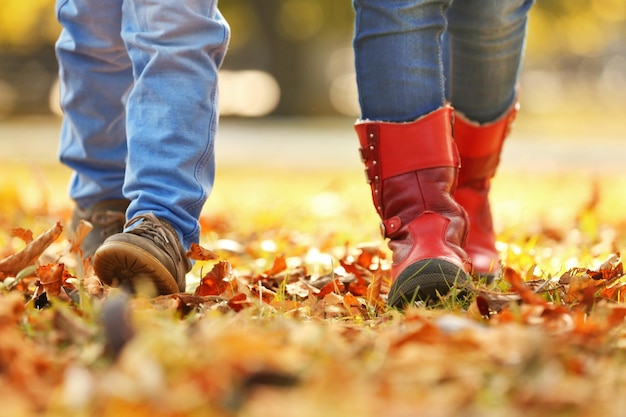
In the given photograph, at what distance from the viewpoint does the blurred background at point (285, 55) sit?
58.3 ft

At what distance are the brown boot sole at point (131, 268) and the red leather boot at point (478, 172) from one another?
42.7 inches

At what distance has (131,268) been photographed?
2162mm

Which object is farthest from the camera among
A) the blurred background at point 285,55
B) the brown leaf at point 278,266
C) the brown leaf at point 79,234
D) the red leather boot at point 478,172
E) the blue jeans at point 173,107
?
the blurred background at point 285,55

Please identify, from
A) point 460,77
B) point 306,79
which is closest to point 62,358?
point 460,77

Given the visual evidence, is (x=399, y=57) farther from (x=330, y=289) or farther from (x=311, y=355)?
(x=311, y=355)

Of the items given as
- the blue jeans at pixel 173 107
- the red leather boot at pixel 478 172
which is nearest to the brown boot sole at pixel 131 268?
the blue jeans at pixel 173 107

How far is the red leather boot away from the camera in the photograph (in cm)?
Result: 294

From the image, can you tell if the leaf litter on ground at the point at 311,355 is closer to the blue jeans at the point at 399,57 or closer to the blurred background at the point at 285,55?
the blue jeans at the point at 399,57

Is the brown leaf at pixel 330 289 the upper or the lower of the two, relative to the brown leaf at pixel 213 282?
lower

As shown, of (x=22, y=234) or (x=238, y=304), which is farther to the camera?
(x=22, y=234)

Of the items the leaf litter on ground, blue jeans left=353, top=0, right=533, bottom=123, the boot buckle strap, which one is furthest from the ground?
blue jeans left=353, top=0, right=533, bottom=123

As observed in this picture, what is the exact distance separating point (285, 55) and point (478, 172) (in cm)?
1624

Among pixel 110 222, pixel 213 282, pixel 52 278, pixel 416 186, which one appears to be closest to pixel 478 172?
pixel 416 186

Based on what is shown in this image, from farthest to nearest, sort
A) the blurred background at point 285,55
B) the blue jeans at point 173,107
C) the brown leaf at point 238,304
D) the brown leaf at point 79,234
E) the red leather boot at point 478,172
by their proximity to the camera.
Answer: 1. the blurred background at point 285,55
2. the red leather boot at point 478,172
3. the brown leaf at point 79,234
4. the blue jeans at point 173,107
5. the brown leaf at point 238,304
